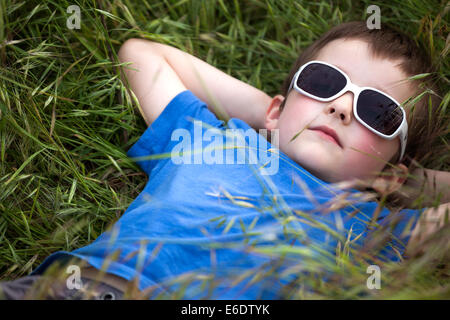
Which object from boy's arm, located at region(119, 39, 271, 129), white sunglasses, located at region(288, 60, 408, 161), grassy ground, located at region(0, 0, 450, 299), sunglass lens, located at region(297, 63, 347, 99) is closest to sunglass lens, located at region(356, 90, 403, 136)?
white sunglasses, located at region(288, 60, 408, 161)

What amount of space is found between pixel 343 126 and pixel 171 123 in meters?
0.71

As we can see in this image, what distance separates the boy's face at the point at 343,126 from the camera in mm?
1753

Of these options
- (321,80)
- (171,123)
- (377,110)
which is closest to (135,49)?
(171,123)

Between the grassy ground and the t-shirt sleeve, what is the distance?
130 millimetres

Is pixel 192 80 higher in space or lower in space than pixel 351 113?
higher

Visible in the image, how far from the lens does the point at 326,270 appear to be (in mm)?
1244

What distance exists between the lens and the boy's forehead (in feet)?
5.90

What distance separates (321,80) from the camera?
5.92 ft

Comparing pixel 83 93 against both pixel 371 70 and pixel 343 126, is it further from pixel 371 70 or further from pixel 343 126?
pixel 371 70

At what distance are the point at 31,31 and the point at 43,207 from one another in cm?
78

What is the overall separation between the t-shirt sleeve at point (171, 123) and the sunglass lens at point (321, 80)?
39 centimetres

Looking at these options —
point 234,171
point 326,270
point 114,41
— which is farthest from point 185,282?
point 114,41

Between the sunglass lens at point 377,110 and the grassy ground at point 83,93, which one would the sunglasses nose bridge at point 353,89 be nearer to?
the sunglass lens at point 377,110

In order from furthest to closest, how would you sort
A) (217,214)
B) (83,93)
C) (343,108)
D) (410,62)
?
(83,93), (410,62), (343,108), (217,214)
